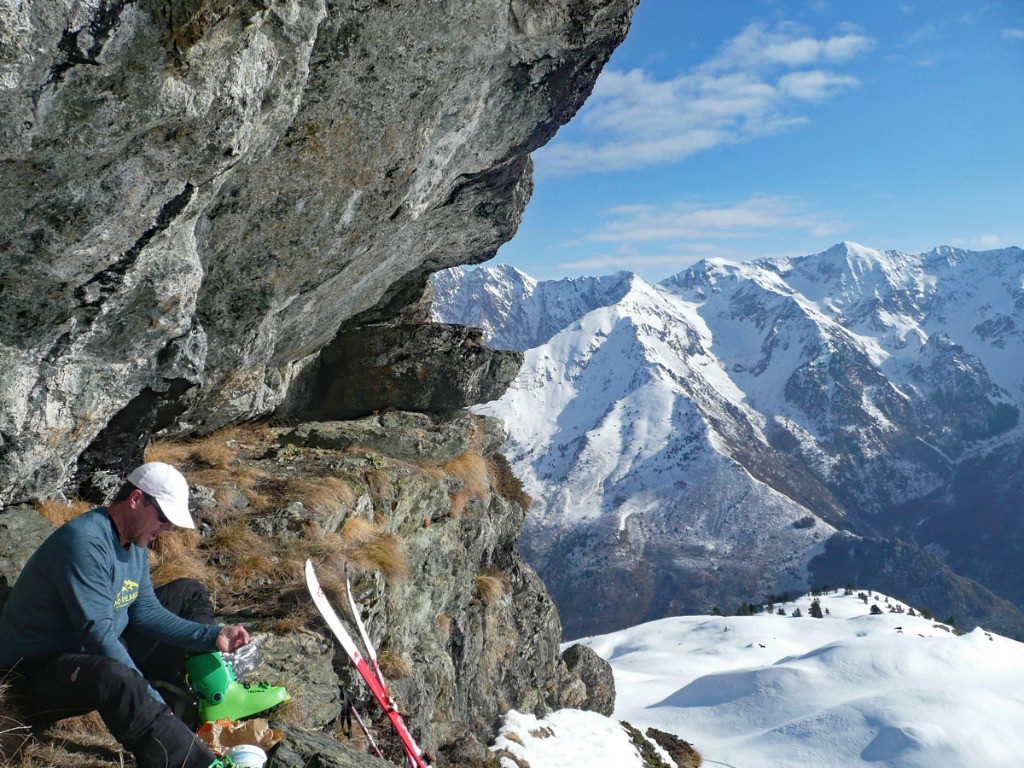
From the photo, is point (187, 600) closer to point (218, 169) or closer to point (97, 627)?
point (97, 627)

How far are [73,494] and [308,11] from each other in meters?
7.62

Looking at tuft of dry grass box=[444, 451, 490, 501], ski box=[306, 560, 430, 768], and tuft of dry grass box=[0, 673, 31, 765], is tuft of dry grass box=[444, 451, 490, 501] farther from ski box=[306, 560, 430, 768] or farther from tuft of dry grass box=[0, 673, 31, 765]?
tuft of dry grass box=[0, 673, 31, 765]

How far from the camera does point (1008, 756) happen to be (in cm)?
4225

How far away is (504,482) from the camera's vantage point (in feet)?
75.7

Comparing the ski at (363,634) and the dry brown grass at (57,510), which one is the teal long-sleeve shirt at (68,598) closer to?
the dry brown grass at (57,510)

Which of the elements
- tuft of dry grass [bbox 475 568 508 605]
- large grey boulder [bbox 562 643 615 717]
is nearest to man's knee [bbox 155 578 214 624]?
tuft of dry grass [bbox 475 568 508 605]

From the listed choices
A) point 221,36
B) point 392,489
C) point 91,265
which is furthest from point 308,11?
point 392,489

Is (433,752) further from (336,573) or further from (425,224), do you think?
(425,224)

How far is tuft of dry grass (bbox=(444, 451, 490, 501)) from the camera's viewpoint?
18469mm

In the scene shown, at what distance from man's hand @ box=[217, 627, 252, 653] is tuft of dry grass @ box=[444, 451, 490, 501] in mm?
11289

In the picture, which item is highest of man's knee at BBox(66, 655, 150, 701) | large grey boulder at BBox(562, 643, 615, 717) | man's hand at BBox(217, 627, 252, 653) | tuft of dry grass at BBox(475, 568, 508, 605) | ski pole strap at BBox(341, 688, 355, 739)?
man's knee at BBox(66, 655, 150, 701)

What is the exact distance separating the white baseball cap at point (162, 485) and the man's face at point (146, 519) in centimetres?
6

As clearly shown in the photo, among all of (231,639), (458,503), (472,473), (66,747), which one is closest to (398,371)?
(472,473)

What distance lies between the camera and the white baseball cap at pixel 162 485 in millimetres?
6164
